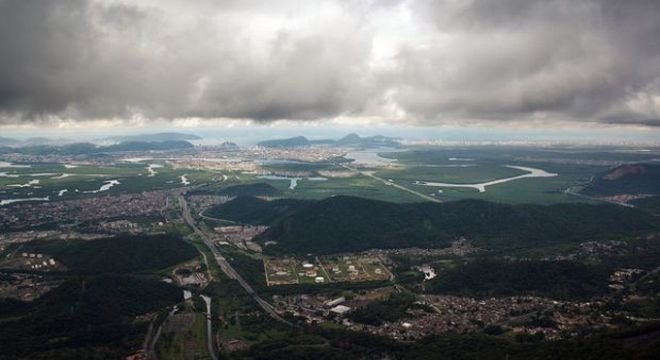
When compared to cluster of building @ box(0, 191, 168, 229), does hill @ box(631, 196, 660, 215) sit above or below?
above

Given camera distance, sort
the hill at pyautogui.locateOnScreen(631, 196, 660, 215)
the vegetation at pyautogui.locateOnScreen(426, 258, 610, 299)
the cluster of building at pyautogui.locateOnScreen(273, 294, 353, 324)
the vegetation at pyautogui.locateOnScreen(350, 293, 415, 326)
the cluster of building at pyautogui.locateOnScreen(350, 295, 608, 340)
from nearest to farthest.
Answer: the cluster of building at pyautogui.locateOnScreen(350, 295, 608, 340) < the vegetation at pyautogui.locateOnScreen(350, 293, 415, 326) < the cluster of building at pyautogui.locateOnScreen(273, 294, 353, 324) < the vegetation at pyautogui.locateOnScreen(426, 258, 610, 299) < the hill at pyautogui.locateOnScreen(631, 196, 660, 215)

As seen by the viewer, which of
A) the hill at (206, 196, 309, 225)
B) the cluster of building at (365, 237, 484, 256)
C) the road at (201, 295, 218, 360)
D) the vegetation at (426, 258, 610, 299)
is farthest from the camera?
the hill at (206, 196, 309, 225)

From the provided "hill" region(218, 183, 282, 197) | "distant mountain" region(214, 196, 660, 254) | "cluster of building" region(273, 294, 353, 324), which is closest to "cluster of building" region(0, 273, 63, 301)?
"cluster of building" region(273, 294, 353, 324)

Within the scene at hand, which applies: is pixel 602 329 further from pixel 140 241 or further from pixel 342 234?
pixel 140 241

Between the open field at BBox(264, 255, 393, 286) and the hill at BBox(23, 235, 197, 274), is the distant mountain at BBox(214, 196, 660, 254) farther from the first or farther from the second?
the hill at BBox(23, 235, 197, 274)

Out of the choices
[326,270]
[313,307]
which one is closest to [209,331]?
[313,307]

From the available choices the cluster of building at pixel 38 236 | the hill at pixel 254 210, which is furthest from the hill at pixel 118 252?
the hill at pixel 254 210
